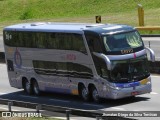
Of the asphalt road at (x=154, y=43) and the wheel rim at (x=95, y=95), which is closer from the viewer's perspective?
the wheel rim at (x=95, y=95)

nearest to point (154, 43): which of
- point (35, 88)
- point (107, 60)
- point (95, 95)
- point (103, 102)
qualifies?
point (35, 88)

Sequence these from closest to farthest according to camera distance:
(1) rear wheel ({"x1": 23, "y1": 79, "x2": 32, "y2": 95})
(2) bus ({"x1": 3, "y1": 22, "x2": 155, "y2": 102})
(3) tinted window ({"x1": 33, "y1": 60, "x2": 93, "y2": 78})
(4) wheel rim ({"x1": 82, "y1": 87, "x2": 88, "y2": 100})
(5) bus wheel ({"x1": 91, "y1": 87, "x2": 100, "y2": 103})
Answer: (2) bus ({"x1": 3, "y1": 22, "x2": 155, "y2": 102})
(5) bus wheel ({"x1": 91, "y1": 87, "x2": 100, "y2": 103})
(3) tinted window ({"x1": 33, "y1": 60, "x2": 93, "y2": 78})
(4) wheel rim ({"x1": 82, "y1": 87, "x2": 88, "y2": 100})
(1) rear wheel ({"x1": 23, "y1": 79, "x2": 32, "y2": 95})

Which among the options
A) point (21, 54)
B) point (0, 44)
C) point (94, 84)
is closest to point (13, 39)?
point (21, 54)

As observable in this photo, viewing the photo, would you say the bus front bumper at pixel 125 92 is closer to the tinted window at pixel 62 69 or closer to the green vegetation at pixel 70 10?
the tinted window at pixel 62 69

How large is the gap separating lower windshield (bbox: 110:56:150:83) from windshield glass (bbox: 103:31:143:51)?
575 millimetres

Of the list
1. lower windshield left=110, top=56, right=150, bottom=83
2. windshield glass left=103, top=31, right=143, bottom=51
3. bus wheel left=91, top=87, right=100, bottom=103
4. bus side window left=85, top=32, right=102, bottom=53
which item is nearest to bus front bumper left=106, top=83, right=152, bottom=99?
lower windshield left=110, top=56, right=150, bottom=83

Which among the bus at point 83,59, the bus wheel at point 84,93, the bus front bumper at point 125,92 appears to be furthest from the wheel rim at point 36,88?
the bus front bumper at point 125,92

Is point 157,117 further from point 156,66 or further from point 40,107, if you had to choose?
point 156,66

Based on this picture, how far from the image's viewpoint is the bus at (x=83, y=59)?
24203 millimetres

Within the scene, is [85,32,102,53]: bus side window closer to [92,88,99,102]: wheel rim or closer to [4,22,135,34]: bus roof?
[4,22,135,34]: bus roof

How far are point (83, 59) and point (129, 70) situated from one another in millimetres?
2026

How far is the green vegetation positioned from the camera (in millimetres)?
68688

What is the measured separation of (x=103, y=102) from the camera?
2525 cm

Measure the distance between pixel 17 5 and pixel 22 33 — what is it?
56948mm
